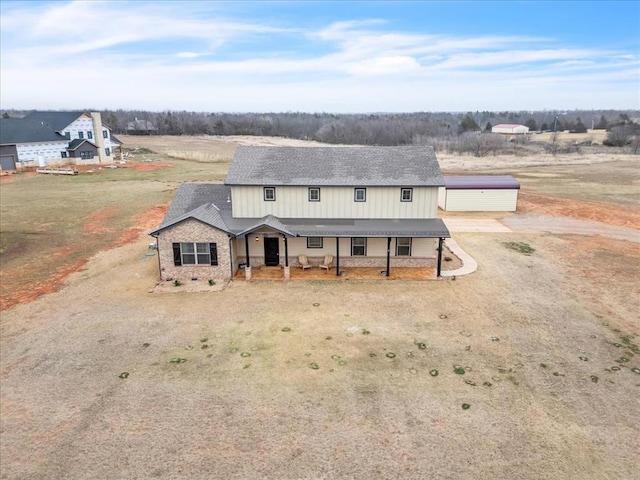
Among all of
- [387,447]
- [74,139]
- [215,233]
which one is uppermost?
[74,139]

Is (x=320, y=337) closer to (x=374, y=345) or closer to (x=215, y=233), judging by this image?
(x=374, y=345)

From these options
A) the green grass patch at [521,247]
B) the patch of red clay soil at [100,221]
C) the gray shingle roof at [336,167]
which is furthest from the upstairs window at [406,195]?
the patch of red clay soil at [100,221]

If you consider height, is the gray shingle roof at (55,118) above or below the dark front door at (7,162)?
above

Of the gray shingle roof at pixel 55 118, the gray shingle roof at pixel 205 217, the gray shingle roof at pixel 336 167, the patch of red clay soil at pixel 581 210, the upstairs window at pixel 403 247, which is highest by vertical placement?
the gray shingle roof at pixel 55 118

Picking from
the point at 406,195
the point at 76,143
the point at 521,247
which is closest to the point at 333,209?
the point at 406,195

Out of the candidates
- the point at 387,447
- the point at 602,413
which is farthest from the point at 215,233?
the point at 602,413

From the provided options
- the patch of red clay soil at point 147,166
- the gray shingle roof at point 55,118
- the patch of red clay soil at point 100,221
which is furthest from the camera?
the gray shingle roof at point 55,118

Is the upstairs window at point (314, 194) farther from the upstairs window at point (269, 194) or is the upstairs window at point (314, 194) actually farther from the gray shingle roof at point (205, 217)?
the gray shingle roof at point (205, 217)
